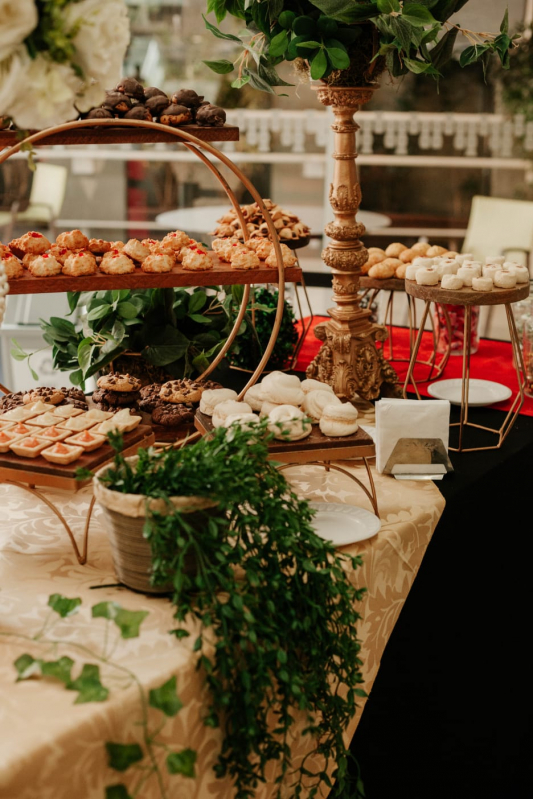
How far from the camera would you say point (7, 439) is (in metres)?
1.42

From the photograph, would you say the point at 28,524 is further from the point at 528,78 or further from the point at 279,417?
the point at 528,78

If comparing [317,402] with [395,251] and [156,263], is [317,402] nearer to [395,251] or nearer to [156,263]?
[156,263]

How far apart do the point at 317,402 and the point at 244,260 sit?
43 cm

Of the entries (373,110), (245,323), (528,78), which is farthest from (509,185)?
(245,323)

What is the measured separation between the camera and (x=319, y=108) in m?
6.46

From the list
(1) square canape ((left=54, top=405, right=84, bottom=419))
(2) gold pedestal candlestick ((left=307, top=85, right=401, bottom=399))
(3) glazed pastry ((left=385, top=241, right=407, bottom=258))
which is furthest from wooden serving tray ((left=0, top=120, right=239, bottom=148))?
(3) glazed pastry ((left=385, top=241, right=407, bottom=258))

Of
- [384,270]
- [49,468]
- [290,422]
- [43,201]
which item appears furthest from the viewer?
[43,201]

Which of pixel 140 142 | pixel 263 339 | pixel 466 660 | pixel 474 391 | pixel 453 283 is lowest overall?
pixel 466 660

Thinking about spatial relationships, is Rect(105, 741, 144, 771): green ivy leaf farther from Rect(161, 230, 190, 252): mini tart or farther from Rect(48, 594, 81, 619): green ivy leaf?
Rect(161, 230, 190, 252): mini tart

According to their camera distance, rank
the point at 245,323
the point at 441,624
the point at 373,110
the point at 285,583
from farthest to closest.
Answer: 1. the point at 373,110
2. the point at 245,323
3. the point at 441,624
4. the point at 285,583

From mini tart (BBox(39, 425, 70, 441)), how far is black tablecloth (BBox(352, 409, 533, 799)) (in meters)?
0.75

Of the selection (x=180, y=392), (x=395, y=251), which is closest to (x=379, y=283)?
(x=395, y=251)

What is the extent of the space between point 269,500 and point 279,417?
0.30 meters

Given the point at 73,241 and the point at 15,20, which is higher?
the point at 15,20
